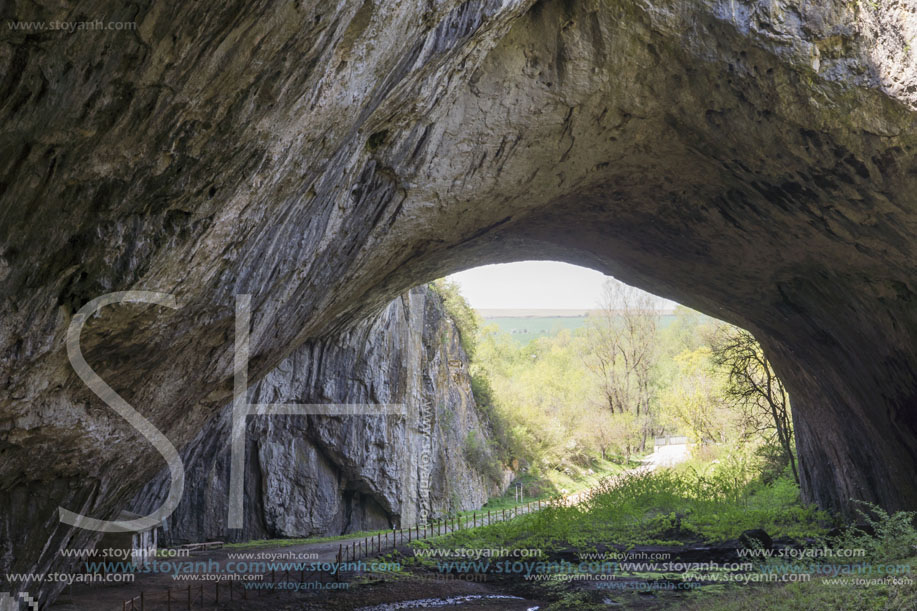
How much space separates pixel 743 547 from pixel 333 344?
12589mm

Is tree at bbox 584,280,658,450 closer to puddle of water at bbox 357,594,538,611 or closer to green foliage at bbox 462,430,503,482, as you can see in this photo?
green foliage at bbox 462,430,503,482

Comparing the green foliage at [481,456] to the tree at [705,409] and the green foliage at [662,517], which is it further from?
the green foliage at [662,517]

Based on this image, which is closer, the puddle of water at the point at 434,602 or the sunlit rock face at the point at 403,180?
the sunlit rock face at the point at 403,180

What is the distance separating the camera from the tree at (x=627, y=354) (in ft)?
133

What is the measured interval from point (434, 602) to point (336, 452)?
35.1 ft

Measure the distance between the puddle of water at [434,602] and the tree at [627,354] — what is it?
3083 cm

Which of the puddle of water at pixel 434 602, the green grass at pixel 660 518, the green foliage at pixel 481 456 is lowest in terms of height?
the puddle of water at pixel 434 602

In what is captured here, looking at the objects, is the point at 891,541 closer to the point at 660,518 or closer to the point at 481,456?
the point at 660,518

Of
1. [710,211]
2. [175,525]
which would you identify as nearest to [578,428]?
[175,525]

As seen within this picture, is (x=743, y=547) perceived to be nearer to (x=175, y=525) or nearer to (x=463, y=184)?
(x=463, y=184)

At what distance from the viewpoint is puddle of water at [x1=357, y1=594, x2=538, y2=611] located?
31.8 feet

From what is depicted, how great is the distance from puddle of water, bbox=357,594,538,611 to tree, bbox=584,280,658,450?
30828 mm

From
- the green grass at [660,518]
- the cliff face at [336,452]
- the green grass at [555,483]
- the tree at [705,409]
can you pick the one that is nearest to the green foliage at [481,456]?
the green grass at [555,483]

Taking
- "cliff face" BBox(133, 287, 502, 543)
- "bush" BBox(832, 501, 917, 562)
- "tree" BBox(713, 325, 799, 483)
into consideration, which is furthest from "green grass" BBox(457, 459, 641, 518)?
"bush" BBox(832, 501, 917, 562)
